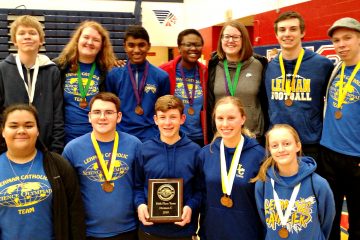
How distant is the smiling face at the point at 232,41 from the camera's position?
3.46m

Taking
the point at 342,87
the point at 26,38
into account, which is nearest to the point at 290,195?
the point at 342,87

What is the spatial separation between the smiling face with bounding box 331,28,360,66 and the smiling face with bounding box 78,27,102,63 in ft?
6.75

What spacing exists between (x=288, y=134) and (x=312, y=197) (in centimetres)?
44

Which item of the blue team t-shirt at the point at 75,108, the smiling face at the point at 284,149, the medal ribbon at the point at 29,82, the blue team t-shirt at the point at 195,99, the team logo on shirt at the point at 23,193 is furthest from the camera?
the blue team t-shirt at the point at 195,99

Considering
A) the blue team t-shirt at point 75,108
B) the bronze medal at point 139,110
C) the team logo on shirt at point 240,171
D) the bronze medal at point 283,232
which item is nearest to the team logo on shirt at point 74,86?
the blue team t-shirt at point 75,108

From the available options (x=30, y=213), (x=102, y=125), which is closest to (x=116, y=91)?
(x=102, y=125)

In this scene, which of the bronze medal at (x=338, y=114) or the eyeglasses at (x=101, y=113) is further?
the bronze medal at (x=338, y=114)

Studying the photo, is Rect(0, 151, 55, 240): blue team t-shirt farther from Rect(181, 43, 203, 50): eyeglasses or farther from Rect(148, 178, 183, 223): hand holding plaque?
Rect(181, 43, 203, 50): eyeglasses

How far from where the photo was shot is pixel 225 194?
8.85ft

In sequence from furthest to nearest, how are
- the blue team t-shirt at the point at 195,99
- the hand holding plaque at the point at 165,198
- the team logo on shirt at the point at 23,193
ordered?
the blue team t-shirt at the point at 195,99
the hand holding plaque at the point at 165,198
the team logo on shirt at the point at 23,193

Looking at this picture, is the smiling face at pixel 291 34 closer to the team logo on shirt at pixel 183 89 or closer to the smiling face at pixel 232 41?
the smiling face at pixel 232 41

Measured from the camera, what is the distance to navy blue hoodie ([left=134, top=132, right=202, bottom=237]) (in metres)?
2.74

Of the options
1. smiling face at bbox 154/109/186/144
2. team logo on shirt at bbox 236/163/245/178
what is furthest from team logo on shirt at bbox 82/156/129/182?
team logo on shirt at bbox 236/163/245/178

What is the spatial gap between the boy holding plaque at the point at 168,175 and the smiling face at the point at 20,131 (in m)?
0.75
